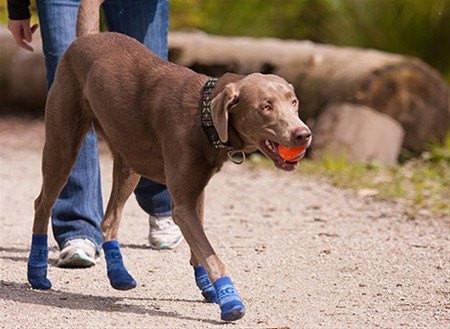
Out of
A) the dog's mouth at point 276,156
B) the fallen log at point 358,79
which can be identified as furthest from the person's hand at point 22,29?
the fallen log at point 358,79

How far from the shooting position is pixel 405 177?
982cm

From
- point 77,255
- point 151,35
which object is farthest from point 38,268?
point 151,35

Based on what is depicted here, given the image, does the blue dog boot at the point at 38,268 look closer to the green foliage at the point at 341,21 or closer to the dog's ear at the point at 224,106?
the dog's ear at the point at 224,106

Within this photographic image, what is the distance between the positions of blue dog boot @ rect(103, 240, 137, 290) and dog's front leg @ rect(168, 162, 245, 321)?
1.61ft

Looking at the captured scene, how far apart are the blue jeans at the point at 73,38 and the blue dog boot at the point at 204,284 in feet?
3.48

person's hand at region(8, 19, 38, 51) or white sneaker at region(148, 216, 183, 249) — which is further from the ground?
person's hand at region(8, 19, 38, 51)

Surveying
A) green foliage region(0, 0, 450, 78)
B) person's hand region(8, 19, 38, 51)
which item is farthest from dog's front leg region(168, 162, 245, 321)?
green foliage region(0, 0, 450, 78)

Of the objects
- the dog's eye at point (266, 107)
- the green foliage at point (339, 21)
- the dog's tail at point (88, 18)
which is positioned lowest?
the green foliage at point (339, 21)

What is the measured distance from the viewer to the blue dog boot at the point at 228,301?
16.1ft

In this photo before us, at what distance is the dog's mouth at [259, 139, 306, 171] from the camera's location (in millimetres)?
4828

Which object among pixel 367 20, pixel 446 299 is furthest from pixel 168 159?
pixel 367 20

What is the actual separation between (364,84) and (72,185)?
4.81 metres

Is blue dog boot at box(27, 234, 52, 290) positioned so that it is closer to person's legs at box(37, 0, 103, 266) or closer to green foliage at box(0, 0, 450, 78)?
person's legs at box(37, 0, 103, 266)

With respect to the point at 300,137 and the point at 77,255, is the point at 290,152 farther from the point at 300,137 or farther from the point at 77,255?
the point at 77,255
